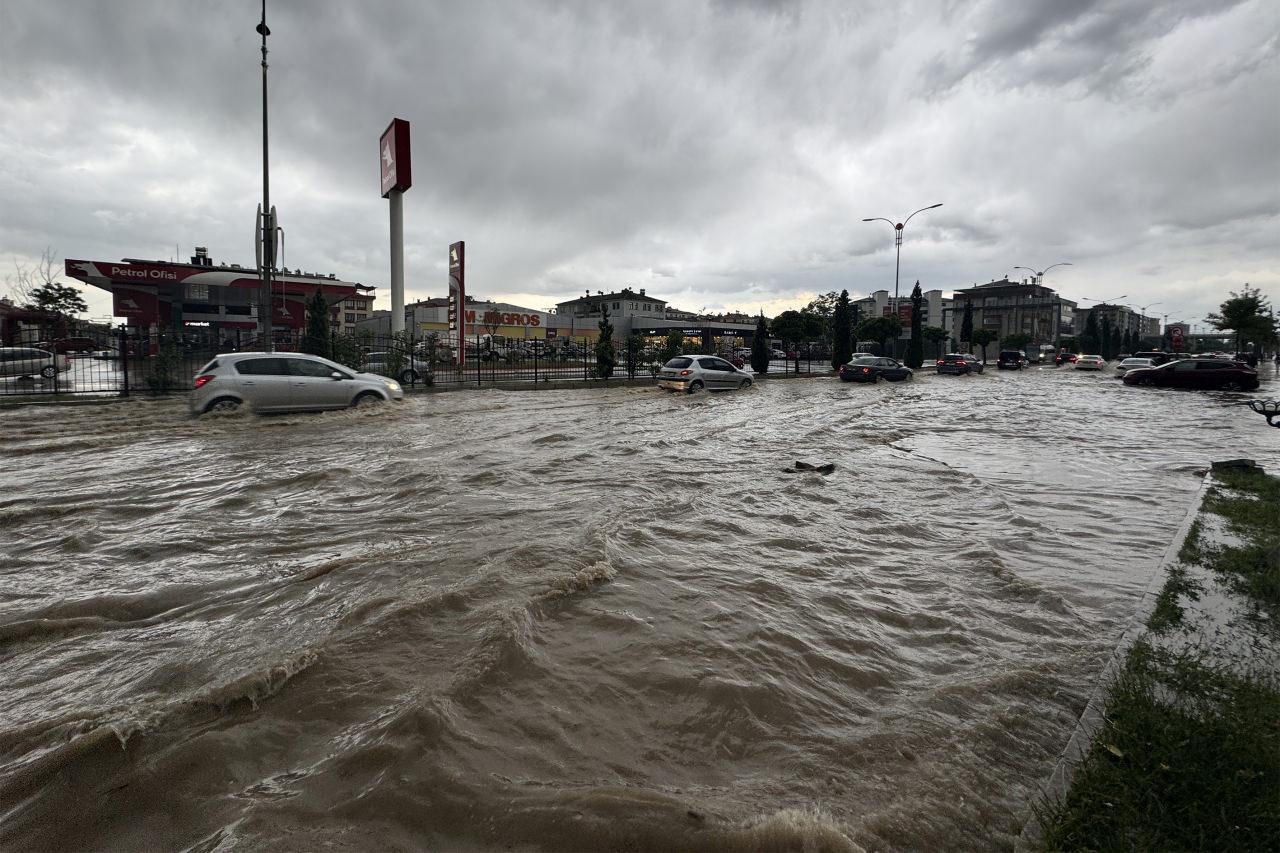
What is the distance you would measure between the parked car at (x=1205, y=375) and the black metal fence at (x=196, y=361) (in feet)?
75.7

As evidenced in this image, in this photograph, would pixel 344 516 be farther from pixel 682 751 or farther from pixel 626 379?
pixel 626 379

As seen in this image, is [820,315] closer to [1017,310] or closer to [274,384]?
[274,384]

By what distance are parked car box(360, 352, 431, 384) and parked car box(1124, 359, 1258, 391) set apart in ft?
105

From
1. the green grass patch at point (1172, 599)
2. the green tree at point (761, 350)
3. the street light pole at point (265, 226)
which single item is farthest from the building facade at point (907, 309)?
the green grass patch at point (1172, 599)

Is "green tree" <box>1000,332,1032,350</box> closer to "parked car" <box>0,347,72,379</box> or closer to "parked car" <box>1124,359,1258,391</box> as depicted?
"parked car" <box>1124,359,1258,391</box>

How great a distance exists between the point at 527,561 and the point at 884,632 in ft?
8.50

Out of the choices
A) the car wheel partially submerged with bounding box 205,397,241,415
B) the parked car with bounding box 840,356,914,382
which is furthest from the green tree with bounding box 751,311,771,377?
the car wheel partially submerged with bounding box 205,397,241,415

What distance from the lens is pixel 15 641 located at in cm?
353

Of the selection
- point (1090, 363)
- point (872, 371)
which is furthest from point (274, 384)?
point (1090, 363)

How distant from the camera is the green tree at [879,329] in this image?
199 ft

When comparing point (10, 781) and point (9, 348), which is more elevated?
point (9, 348)

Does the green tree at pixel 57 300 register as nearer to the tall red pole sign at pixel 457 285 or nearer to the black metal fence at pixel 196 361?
the black metal fence at pixel 196 361

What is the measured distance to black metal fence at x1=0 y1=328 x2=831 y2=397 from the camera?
18547mm

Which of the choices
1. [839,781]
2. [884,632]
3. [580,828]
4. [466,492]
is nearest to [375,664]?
[580,828]
